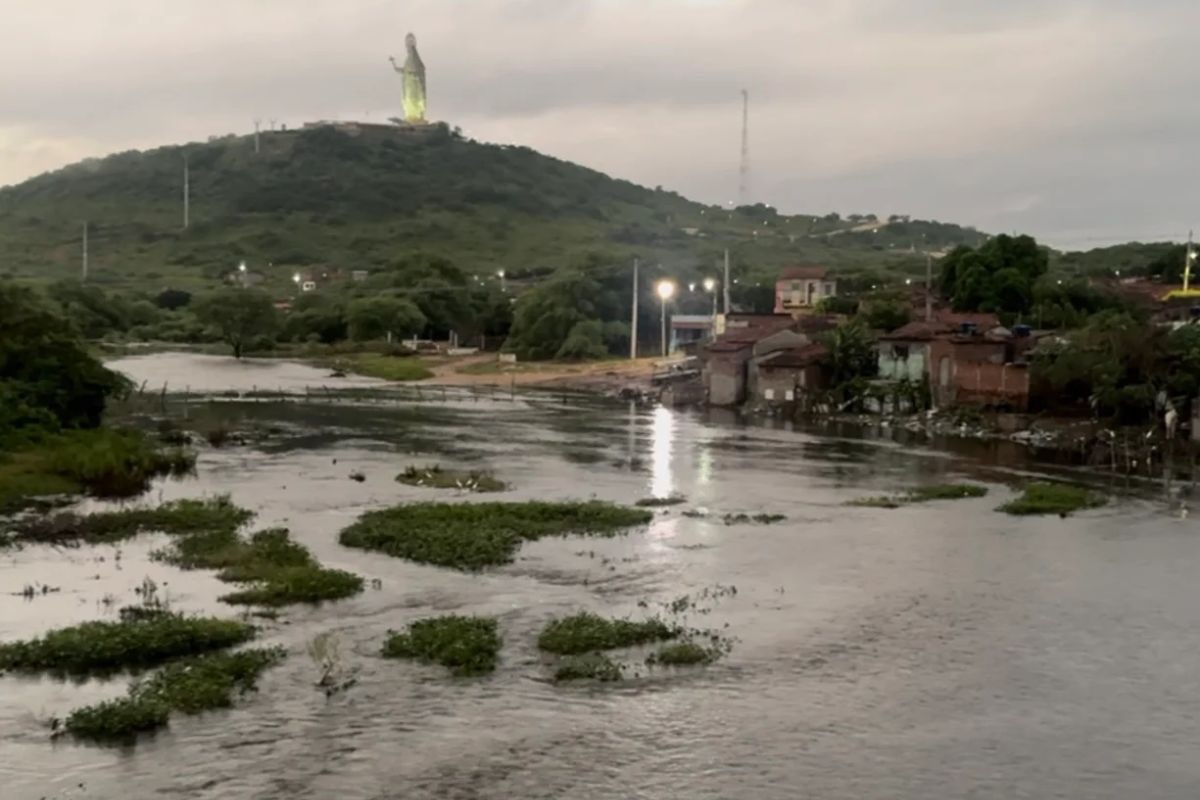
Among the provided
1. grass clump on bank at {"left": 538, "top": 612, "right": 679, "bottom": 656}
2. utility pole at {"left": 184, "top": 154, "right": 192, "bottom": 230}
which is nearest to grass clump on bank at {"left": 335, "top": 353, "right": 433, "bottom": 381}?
grass clump on bank at {"left": 538, "top": 612, "right": 679, "bottom": 656}

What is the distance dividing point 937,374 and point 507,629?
3379cm

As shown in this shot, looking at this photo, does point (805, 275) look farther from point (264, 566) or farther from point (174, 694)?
point (174, 694)

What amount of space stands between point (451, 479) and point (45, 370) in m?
12.2

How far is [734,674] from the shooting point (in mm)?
15672

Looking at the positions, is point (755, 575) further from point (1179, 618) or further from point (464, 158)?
point (464, 158)

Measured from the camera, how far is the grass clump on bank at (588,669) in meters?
15.2

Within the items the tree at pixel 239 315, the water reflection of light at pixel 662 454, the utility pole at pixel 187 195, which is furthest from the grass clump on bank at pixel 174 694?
the utility pole at pixel 187 195

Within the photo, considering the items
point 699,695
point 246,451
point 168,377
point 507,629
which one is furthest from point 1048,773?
point 168,377

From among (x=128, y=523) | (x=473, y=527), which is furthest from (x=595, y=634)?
(x=128, y=523)

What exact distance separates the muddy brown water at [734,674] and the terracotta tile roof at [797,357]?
71.6 feet

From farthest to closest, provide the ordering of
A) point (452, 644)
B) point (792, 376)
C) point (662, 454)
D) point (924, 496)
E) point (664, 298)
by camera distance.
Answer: point (664, 298) < point (792, 376) < point (662, 454) < point (924, 496) < point (452, 644)

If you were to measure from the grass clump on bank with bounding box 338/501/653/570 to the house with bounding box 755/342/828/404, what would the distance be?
86.2 ft

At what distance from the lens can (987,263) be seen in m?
62.5

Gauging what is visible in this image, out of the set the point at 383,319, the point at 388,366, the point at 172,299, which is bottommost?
the point at 388,366
